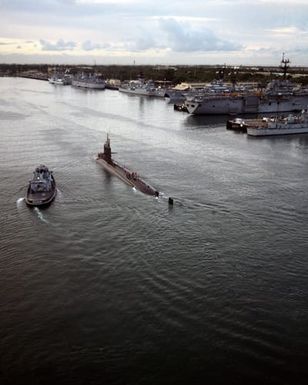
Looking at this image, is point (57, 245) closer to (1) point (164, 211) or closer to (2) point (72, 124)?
(1) point (164, 211)

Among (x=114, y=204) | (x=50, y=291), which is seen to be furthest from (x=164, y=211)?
(x=50, y=291)

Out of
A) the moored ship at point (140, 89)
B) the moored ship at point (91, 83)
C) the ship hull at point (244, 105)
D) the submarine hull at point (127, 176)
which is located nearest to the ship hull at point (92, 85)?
the moored ship at point (91, 83)

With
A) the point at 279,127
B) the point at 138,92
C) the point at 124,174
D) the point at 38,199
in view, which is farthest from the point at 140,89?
the point at 38,199

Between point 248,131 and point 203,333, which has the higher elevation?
point 248,131

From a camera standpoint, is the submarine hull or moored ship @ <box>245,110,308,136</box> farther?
moored ship @ <box>245,110,308,136</box>

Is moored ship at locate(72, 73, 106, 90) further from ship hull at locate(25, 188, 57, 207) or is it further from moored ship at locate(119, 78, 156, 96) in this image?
ship hull at locate(25, 188, 57, 207)

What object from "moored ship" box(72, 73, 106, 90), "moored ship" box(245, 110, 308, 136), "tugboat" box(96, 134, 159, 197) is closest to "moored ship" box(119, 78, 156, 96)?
"moored ship" box(72, 73, 106, 90)

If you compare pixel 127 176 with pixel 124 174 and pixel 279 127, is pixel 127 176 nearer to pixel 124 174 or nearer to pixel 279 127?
pixel 124 174
